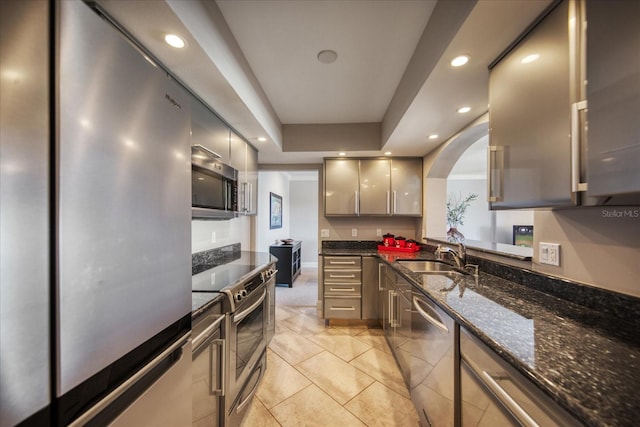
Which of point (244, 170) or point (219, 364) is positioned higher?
point (244, 170)

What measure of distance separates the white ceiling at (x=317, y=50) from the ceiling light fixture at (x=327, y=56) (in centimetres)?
4

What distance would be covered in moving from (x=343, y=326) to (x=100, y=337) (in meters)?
2.86

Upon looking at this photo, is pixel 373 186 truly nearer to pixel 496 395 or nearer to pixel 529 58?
pixel 529 58

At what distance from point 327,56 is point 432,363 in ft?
6.91

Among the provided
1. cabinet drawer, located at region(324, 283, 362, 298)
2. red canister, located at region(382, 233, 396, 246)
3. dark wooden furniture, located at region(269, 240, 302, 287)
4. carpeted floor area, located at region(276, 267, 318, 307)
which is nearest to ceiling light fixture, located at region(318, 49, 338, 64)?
red canister, located at region(382, 233, 396, 246)

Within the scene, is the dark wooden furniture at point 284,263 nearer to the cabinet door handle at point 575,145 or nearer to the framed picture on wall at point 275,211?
the framed picture on wall at point 275,211

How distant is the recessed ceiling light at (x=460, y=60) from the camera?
127cm

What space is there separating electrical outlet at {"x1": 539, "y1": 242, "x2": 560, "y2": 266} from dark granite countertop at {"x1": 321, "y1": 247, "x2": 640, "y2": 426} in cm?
17

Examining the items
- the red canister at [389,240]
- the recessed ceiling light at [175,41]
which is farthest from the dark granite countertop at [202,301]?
the red canister at [389,240]

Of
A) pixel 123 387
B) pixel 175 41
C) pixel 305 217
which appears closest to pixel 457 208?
pixel 305 217

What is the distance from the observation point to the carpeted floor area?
385 centimetres

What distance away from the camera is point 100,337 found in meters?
0.62

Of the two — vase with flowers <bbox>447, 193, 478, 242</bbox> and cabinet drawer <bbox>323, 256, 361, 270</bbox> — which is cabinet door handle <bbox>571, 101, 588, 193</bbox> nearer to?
cabinet drawer <bbox>323, 256, 361, 270</bbox>

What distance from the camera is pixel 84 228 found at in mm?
581
